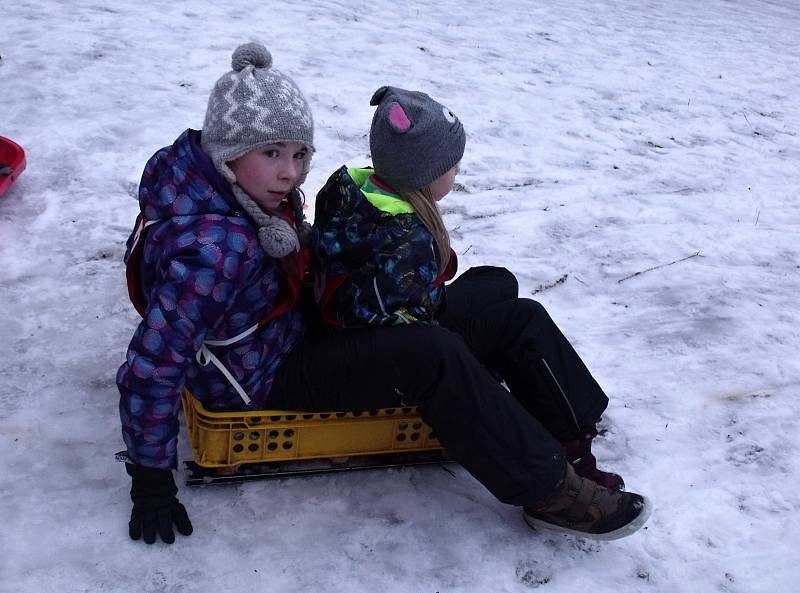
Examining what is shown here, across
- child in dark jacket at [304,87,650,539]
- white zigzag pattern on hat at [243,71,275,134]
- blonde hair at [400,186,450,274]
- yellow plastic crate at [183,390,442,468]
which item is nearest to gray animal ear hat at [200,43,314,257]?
white zigzag pattern on hat at [243,71,275,134]

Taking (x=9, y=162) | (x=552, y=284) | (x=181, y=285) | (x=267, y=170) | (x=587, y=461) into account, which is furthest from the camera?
(x=9, y=162)

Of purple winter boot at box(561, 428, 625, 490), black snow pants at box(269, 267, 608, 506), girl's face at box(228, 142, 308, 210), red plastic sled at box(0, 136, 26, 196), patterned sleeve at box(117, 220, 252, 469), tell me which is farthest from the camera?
red plastic sled at box(0, 136, 26, 196)

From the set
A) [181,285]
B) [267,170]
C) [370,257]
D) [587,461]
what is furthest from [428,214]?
[587,461]

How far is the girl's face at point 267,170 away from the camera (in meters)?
2.08

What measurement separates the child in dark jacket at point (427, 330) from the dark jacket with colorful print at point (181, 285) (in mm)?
214

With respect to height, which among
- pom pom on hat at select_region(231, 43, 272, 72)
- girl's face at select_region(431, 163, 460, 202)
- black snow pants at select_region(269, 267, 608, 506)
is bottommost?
black snow pants at select_region(269, 267, 608, 506)

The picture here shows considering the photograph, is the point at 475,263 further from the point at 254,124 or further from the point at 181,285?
the point at 181,285

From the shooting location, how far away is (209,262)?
1962mm

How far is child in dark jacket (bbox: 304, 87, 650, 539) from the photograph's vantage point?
2203mm

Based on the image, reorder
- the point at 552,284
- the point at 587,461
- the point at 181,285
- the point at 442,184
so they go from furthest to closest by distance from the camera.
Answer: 1. the point at 552,284
2. the point at 587,461
3. the point at 442,184
4. the point at 181,285

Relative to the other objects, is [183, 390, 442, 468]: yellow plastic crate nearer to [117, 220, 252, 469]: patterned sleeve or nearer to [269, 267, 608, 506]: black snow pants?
[269, 267, 608, 506]: black snow pants

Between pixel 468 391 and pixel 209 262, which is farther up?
pixel 209 262

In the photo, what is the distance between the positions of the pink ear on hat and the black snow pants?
1.76ft

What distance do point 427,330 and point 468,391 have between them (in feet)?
0.65
